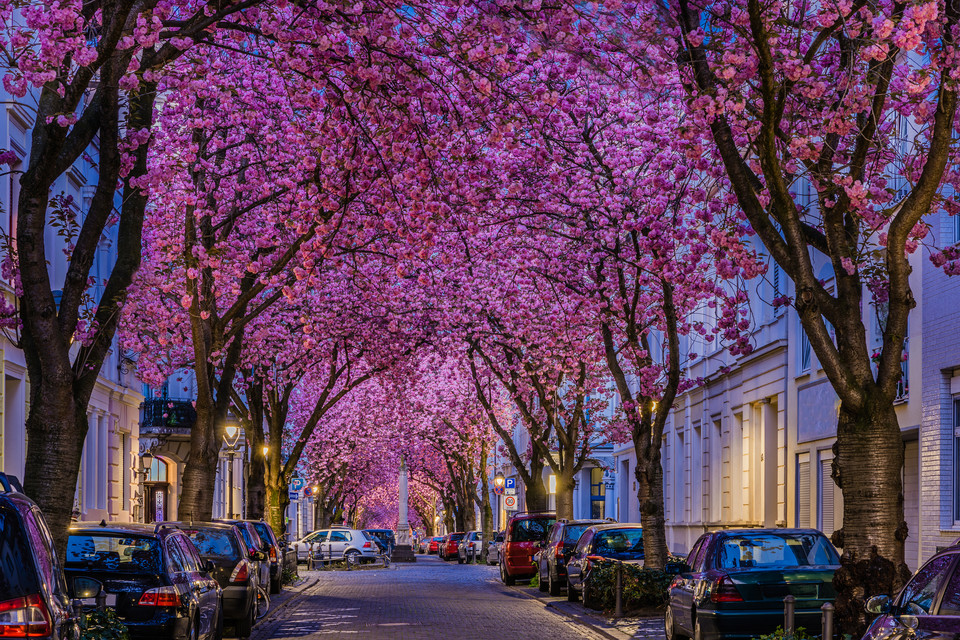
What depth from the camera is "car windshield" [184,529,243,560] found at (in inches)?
739

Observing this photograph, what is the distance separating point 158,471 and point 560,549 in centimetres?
2025

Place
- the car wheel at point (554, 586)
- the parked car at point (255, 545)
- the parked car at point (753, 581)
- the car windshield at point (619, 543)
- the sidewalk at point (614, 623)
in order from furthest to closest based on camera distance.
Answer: the car wheel at point (554, 586) < the car windshield at point (619, 543) < the parked car at point (255, 545) < the sidewalk at point (614, 623) < the parked car at point (753, 581)

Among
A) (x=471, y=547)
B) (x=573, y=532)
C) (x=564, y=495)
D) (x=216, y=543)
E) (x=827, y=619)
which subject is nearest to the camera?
(x=827, y=619)

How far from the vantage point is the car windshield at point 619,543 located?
978 inches

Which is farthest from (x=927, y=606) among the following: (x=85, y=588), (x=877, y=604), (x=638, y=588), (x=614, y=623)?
(x=638, y=588)

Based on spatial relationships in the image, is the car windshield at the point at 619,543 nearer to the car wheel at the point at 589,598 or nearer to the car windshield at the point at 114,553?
the car wheel at the point at 589,598

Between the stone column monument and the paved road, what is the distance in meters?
30.2

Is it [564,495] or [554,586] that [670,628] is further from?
[564,495]

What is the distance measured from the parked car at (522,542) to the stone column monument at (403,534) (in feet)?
102

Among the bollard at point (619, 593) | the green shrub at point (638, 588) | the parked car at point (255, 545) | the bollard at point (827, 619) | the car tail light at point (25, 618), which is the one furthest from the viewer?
the green shrub at point (638, 588)

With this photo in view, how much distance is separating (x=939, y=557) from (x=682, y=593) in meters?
7.37

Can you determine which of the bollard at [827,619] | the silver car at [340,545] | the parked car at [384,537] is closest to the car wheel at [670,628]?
the bollard at [827,619]

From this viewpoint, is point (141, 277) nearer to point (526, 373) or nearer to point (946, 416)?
point (526, 373)

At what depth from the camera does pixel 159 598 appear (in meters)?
12.5
